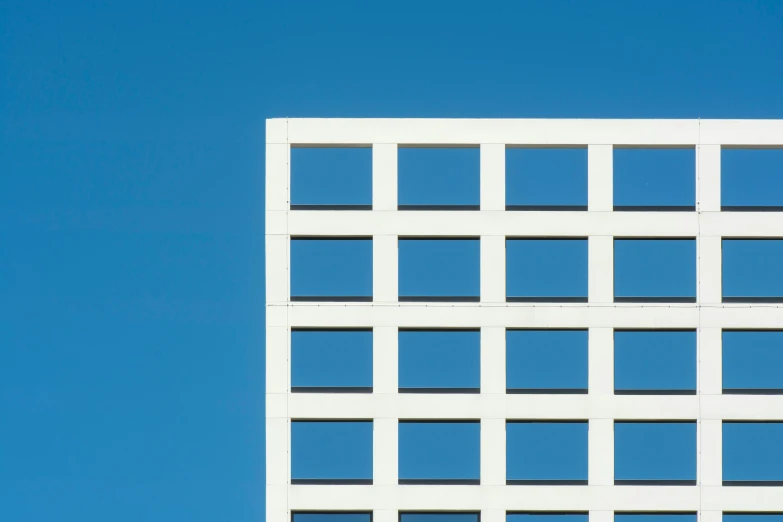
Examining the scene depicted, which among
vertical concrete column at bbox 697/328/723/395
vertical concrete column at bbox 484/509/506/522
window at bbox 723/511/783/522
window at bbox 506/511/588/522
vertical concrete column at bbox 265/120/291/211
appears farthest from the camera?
vertical concrete column at bbox 265/120/291/211

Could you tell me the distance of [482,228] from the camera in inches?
1139

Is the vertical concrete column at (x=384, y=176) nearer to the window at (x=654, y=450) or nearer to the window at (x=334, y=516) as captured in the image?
the window at (x=334, y=516)

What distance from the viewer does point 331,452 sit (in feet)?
94.1

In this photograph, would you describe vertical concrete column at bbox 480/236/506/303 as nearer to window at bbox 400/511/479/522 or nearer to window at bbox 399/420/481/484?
window at bbox 399/420/481/484

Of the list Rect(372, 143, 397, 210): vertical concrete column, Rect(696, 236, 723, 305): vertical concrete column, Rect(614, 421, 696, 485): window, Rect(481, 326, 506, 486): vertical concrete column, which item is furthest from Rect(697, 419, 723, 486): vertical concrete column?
Rect(372, 143, 397, 210): vertical concrete column

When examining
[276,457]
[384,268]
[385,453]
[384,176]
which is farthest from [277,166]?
[385,453]

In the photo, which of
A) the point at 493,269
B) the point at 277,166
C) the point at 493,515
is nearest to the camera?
the point at 493,515

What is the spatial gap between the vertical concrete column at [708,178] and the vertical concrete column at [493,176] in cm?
574

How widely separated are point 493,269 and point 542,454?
5.48 metres

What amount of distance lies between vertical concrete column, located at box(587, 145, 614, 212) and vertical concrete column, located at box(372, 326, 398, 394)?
7.02 m

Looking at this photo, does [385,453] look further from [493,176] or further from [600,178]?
[600,178]

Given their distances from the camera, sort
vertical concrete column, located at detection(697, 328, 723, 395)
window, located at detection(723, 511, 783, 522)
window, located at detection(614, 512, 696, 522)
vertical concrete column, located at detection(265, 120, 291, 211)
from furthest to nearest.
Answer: vertical concrete column, located at detection(265, 120, 291, 211), vertical concrete column, located at detection(697, 328, 723, 395), window, located at detection(723, 511, 783, 522), window, located at detection(614, 512, 696, 522)

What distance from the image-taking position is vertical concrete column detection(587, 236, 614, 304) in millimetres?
28828

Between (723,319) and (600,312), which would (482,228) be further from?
(723,319)
